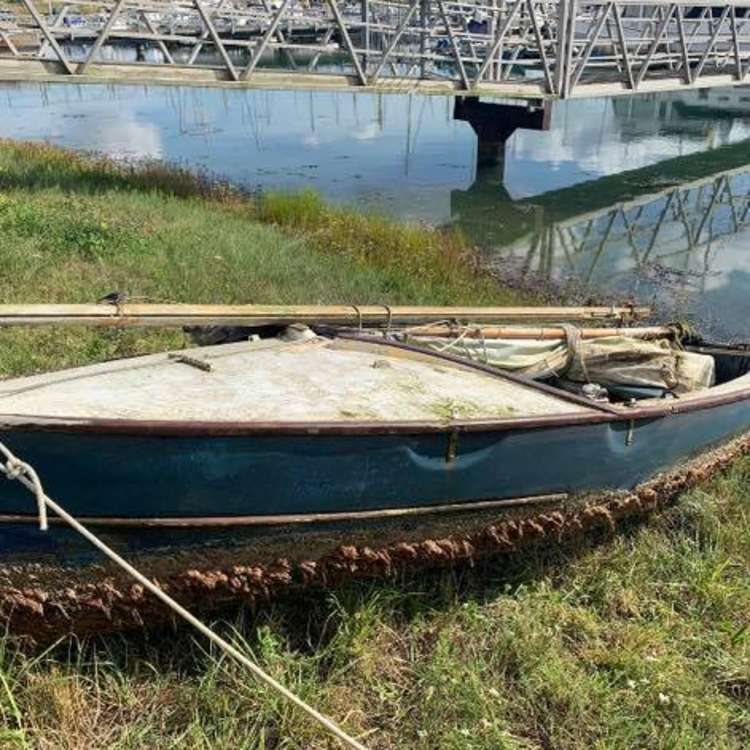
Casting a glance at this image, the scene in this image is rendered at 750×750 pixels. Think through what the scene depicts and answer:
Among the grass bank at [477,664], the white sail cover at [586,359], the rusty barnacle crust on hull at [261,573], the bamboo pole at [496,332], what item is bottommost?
the grass bank at [477,664]

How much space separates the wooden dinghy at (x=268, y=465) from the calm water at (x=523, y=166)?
7.08 m

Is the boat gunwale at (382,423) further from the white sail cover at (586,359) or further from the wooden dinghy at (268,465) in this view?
the white sail cover at (586,359)

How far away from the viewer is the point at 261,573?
3451 millimetres

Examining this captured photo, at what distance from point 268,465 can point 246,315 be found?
3.96 feet

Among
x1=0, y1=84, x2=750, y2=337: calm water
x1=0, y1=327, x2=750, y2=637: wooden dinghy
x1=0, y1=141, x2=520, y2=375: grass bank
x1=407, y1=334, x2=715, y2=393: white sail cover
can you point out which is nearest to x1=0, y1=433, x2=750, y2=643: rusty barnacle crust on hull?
x1=0, y1=327, x2=750, y2=637: wooden dinghy

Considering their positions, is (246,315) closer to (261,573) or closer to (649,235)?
(261,573)

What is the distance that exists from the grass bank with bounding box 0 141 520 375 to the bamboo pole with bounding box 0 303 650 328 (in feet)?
6.10

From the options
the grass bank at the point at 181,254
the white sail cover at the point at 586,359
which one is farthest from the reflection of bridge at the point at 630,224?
the white sail cover at the point at 586,359

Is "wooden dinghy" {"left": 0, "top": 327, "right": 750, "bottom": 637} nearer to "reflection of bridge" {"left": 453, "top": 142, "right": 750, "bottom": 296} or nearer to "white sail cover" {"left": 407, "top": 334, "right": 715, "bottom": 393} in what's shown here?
"white sail cover" {"left": 407, "top": 334, "right": 715, "bottom": 393}

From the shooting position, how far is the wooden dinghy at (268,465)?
3.10m

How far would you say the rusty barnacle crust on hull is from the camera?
10.6 ft

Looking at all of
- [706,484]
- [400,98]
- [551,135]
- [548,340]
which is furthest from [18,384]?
[400,98]

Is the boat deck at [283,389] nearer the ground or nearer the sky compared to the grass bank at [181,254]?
nearer the sky

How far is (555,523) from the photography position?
4.13 meters
